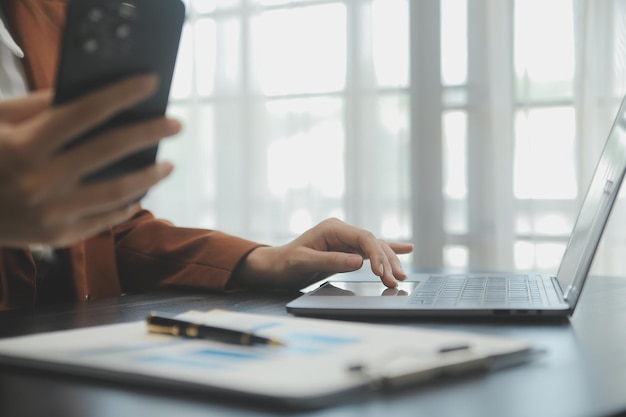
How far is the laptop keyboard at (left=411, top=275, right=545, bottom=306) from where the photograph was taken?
0.94 meters

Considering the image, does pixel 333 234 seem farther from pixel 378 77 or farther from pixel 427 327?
pixel 378 77

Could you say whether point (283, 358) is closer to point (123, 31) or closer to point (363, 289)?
point (123, 31)

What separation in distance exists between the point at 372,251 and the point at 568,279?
29 cm

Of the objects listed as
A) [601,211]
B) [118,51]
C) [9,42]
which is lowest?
[601,211]

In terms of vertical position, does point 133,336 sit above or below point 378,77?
below

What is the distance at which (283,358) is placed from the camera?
0.61m

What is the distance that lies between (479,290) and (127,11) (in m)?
0.59

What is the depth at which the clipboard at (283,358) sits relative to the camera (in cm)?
54

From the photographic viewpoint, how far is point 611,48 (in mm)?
2527

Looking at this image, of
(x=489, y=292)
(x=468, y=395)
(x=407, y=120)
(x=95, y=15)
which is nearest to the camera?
(x=468, y=395)

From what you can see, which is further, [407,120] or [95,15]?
[407,120]

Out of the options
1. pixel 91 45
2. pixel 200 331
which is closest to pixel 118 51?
pixel 91 45

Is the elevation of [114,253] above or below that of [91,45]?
below

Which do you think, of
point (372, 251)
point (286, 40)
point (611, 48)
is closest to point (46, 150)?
point (372, 251)
